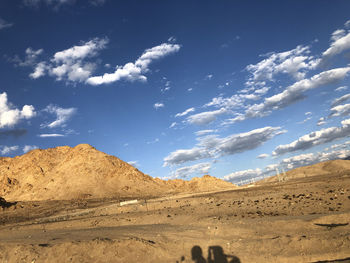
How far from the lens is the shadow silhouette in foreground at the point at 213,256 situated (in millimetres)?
10383

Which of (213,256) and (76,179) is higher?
(76,179)

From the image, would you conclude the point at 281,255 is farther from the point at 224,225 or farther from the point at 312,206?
the point at 312,206

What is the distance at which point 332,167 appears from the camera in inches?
3674

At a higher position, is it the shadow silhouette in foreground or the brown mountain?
the brown mountain

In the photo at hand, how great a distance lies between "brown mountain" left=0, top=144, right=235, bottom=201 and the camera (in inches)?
2785

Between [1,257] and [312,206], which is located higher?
[1,257]

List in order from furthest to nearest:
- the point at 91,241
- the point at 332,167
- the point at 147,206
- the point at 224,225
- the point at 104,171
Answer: the point at 332,167 < the point at 104,171 < the point at 147,206 < the point at 224,225 < the point at 91,241

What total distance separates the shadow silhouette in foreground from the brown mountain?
5959 cm

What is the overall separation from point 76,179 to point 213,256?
7176cm

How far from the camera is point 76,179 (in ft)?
246

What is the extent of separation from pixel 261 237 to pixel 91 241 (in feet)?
25.7

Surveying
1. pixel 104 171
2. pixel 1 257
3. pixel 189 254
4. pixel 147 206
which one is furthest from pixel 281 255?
pixel 104 171

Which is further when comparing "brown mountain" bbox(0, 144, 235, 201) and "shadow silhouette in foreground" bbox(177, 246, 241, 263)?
"brown mountain" bbox(0, 144, 235, 201)

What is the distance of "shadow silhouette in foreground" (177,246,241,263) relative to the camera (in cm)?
1038
